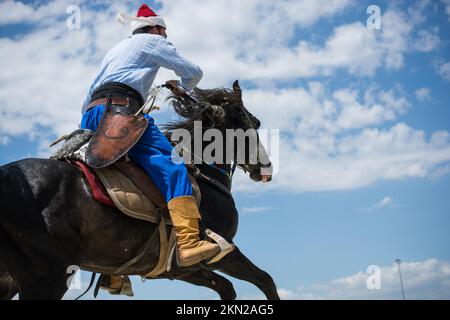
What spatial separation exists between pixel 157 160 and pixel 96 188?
0.77 meters

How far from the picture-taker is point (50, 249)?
19.6 feet

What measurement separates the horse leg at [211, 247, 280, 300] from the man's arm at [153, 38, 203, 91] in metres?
2.24

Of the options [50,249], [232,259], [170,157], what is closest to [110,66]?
[170,157]

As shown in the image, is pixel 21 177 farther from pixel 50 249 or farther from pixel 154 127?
pixel 154 127

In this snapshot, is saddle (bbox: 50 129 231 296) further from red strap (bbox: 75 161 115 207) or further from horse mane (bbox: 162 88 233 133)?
horse mane (bbox: 162 88 233 133)

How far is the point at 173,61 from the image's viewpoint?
724cm

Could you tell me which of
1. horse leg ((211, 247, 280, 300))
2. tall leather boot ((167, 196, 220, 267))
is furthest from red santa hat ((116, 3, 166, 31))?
horse leg ((211, 247, 280, 300))

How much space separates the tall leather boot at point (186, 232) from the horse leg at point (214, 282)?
75.3 inches

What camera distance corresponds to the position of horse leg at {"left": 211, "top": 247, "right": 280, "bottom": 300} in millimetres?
7910

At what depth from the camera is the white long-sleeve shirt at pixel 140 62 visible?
7.12 meters

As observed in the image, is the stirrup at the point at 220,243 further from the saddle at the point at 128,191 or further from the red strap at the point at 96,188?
the red strap at the point at 96,188


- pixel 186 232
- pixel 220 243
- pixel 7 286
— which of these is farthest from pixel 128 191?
pixel 7 286

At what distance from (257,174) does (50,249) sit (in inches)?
161
